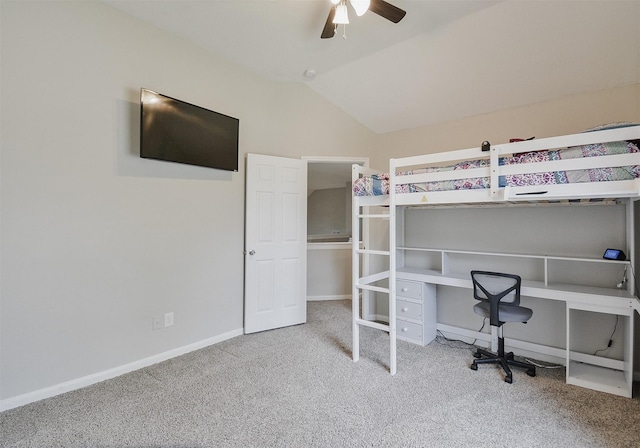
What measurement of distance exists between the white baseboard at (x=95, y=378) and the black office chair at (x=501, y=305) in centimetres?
255

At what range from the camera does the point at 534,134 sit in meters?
2.92

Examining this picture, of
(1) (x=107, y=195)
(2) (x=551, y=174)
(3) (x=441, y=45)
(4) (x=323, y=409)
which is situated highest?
(3) (x=441, y=45)

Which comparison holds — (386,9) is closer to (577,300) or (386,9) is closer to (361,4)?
(361,4)

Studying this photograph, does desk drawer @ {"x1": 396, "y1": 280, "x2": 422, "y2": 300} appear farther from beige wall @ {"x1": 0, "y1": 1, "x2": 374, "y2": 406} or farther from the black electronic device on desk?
beige wall @ {"x1": 0, "y1": 1, "x2": 374, "y2": 406}

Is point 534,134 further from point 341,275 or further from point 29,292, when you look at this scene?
point 29,292

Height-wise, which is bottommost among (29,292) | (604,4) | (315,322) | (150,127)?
(315,322)

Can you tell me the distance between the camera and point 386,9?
2.01m

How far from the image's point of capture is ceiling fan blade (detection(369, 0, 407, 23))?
77.5 inches

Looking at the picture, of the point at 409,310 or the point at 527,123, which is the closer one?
the point at 527,123

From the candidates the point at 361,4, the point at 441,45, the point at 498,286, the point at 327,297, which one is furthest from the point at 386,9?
the point at 327,297

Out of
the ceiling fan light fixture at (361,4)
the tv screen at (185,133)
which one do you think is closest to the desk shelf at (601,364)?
the ceiling fan light fixture at (361,4)

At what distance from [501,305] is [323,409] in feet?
5.46

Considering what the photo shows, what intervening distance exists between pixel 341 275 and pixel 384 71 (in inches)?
122

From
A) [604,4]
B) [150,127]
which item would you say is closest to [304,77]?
[150,127]
